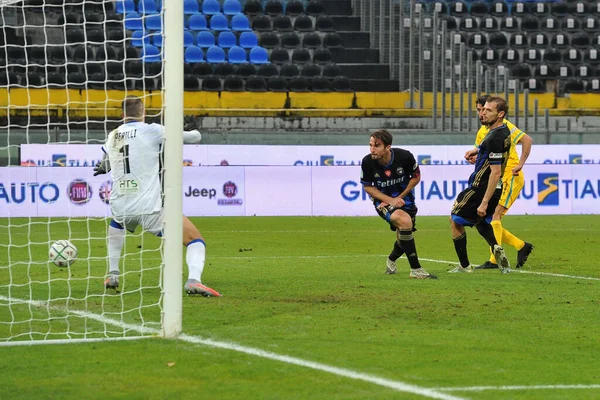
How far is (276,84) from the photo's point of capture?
28.3 metres

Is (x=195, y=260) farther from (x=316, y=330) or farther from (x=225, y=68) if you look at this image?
(x=225, y=68)

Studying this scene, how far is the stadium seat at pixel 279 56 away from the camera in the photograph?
29594mm

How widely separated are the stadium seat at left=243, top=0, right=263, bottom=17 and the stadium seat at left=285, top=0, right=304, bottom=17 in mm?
776

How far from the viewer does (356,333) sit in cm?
717

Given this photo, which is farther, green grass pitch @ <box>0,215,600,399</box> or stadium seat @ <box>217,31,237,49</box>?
stadium seat @ <box>217,31,237,49</box>

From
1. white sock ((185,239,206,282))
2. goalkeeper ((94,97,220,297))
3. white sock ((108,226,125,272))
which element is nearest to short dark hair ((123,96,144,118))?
goalkeeper ((94,97,220,297))

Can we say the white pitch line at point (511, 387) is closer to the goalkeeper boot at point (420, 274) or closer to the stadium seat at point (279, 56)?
the goalkeeper boot at point (420, 274)

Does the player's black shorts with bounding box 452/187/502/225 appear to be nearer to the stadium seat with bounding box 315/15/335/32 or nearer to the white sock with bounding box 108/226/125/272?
the white sock with bounding box 108/226/125/272

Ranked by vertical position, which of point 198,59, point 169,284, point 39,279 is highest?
point 198,59

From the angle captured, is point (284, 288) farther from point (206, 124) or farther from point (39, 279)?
point (206, 124)

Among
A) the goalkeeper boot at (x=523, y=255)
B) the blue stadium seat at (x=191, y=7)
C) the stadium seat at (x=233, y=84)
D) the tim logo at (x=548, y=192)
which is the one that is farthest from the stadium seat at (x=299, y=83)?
the goalkeeper boot at (x=523, y=255)

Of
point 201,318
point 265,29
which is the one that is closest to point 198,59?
point 265,29

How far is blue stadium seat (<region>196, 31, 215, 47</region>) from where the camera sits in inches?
1174

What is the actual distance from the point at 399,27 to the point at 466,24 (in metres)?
4.63
